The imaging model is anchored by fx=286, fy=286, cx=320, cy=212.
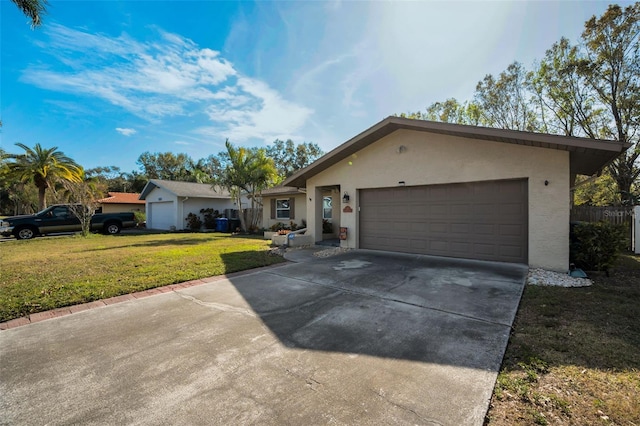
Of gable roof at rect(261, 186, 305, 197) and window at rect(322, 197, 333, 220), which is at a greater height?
gable roof at rect(261, 186, 305, 197)

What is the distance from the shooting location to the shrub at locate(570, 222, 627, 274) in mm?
6293

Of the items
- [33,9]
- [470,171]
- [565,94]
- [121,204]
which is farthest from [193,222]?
[565,94]

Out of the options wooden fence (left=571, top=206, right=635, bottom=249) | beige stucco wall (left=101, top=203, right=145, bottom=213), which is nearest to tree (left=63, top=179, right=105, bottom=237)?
beige stucco wall (left=101, top=203, right=145, bottom=213)

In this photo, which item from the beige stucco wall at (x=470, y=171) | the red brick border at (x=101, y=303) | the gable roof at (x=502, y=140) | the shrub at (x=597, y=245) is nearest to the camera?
the red brick border at (x=101, y=303)

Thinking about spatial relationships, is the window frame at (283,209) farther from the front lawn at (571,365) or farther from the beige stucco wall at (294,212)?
the front lawn at (571,365)

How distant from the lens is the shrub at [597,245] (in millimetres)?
6293

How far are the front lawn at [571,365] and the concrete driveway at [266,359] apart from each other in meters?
0.20

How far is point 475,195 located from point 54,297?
966 centimetres

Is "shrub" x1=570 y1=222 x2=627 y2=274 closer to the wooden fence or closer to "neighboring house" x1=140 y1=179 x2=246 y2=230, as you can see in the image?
the wooden fence

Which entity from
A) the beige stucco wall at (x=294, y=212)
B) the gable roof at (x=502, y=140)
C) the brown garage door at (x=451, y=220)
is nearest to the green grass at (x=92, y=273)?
the brown garage door at (x=451, y=220)

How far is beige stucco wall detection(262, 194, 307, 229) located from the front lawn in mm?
12453

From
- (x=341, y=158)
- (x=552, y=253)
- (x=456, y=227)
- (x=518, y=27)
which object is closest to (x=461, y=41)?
(x=518, y=27)

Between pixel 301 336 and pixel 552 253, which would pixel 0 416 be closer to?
pixel 301 336

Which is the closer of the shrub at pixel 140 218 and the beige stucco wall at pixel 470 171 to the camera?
the beige stucco wall at pixel 470 171
